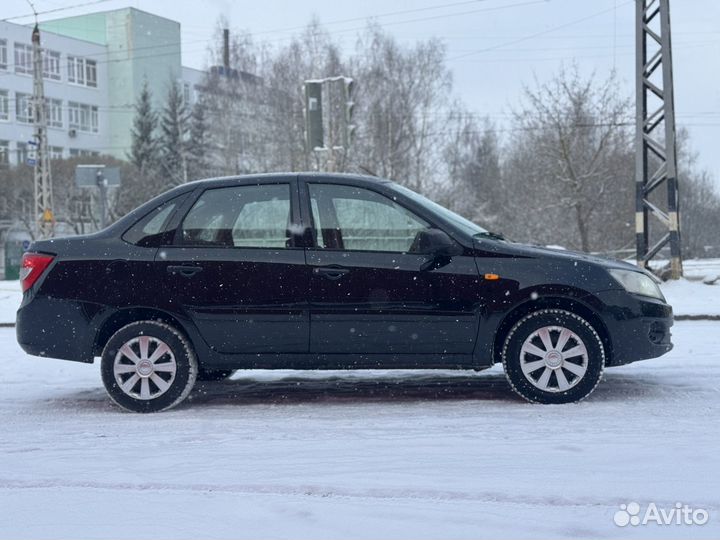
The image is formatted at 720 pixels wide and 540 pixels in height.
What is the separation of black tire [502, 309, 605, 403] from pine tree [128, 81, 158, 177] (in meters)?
55.5

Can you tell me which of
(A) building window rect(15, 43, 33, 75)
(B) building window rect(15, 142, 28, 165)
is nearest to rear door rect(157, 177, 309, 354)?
(B) building window rect(15, 142, 28, 165)

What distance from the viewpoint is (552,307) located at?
677cm

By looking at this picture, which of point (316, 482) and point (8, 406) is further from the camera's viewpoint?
point (8, 406)

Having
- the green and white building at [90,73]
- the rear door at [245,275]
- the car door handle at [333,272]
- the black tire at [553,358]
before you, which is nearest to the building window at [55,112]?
the green and white building at [90,73]

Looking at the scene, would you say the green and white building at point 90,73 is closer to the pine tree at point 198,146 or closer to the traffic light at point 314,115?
the pine tree at point 198,146

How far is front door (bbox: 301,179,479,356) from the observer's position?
6.69 meters

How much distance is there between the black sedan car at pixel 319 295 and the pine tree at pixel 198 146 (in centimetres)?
5227

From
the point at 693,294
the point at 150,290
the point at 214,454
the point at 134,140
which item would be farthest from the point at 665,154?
the point at 134,140

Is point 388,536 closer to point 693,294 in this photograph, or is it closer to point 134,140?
point 693,294

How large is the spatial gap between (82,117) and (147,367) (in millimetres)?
65392

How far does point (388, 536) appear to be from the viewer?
12.7 ft

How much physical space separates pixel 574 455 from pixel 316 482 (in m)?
1.43

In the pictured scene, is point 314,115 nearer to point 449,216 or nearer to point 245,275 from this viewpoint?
point 449,216

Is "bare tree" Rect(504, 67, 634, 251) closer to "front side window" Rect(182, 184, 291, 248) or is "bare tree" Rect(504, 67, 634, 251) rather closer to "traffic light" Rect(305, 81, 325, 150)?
"traffic light" Rect(305, 81, 325, 150)
